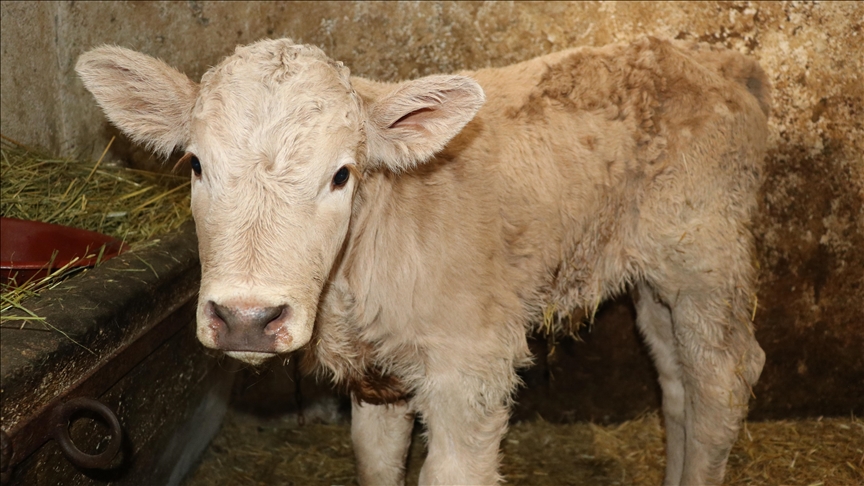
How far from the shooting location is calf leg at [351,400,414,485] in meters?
3.50

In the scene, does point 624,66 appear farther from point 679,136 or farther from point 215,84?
point 215,84

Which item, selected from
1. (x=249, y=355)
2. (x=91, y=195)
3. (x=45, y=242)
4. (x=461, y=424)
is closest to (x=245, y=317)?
(x=249, y=355)

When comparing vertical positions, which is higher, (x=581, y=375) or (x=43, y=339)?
(x=43, y=339)

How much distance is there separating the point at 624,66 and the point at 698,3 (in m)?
1.07

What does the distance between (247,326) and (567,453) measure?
9.87 feet

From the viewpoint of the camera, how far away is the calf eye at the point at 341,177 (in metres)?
2.40

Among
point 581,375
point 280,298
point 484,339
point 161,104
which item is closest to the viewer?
point 280,298

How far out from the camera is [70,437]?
245 centimetres

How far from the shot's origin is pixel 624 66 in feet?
11.4

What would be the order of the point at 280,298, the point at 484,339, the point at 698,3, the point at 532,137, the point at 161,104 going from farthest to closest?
the point at 698,3 → the point at 532,137 → the point at 484,339 → the point at 161,104 → the point at 280,298

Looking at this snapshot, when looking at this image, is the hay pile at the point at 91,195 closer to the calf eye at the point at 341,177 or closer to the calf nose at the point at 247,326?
the calf eye at the point at 341,177

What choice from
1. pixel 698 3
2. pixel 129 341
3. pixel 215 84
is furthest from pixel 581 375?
pixel 215 84

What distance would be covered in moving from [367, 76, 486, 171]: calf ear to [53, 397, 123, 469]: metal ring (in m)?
1.20

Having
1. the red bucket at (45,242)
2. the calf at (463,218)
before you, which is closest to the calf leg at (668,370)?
the calf at (463,218)
